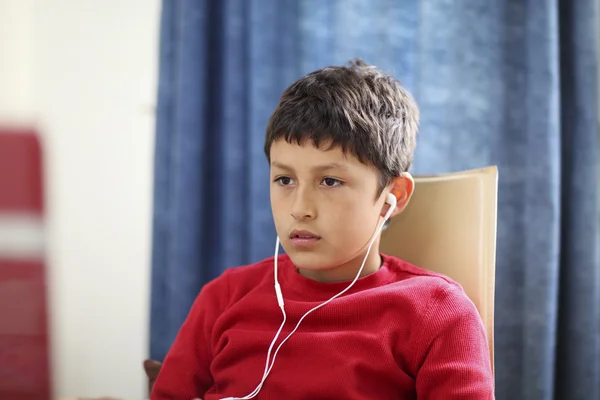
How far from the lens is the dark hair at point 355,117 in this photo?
113 centimetres

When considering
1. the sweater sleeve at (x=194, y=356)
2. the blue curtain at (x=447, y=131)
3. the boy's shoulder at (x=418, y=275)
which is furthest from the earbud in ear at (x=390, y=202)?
the blue curtain at (x=447, y=131)

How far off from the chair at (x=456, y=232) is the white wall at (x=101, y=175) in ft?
3.98

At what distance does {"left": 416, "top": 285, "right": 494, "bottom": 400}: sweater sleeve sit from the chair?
0.17m

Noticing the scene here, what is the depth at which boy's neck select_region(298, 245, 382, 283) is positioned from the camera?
1221 millimetres

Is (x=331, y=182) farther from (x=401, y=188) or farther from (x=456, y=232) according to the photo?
(x=456, y=232)

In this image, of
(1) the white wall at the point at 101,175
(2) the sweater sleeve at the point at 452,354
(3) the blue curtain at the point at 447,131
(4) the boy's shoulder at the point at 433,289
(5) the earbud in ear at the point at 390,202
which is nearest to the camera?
(2) the sweater sleeve at the point at 452,354

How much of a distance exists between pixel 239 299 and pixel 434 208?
18.6 inches

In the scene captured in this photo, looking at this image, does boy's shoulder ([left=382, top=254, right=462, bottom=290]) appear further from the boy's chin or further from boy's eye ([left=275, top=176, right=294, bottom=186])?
boy's eye ([left=275, top=176, right=294, bottom=186])

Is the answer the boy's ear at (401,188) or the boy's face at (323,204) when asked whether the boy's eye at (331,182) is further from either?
the boy's ear at (401,188)

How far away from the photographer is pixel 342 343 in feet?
3.57

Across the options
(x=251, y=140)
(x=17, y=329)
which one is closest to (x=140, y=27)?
(x=251, y=140)

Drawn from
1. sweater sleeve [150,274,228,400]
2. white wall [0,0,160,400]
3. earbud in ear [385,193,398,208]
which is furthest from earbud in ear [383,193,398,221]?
white wall [0,0,160,400]

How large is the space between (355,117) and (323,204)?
0.17 meters

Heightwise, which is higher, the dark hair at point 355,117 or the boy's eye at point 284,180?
the dark hair at point 355,117
